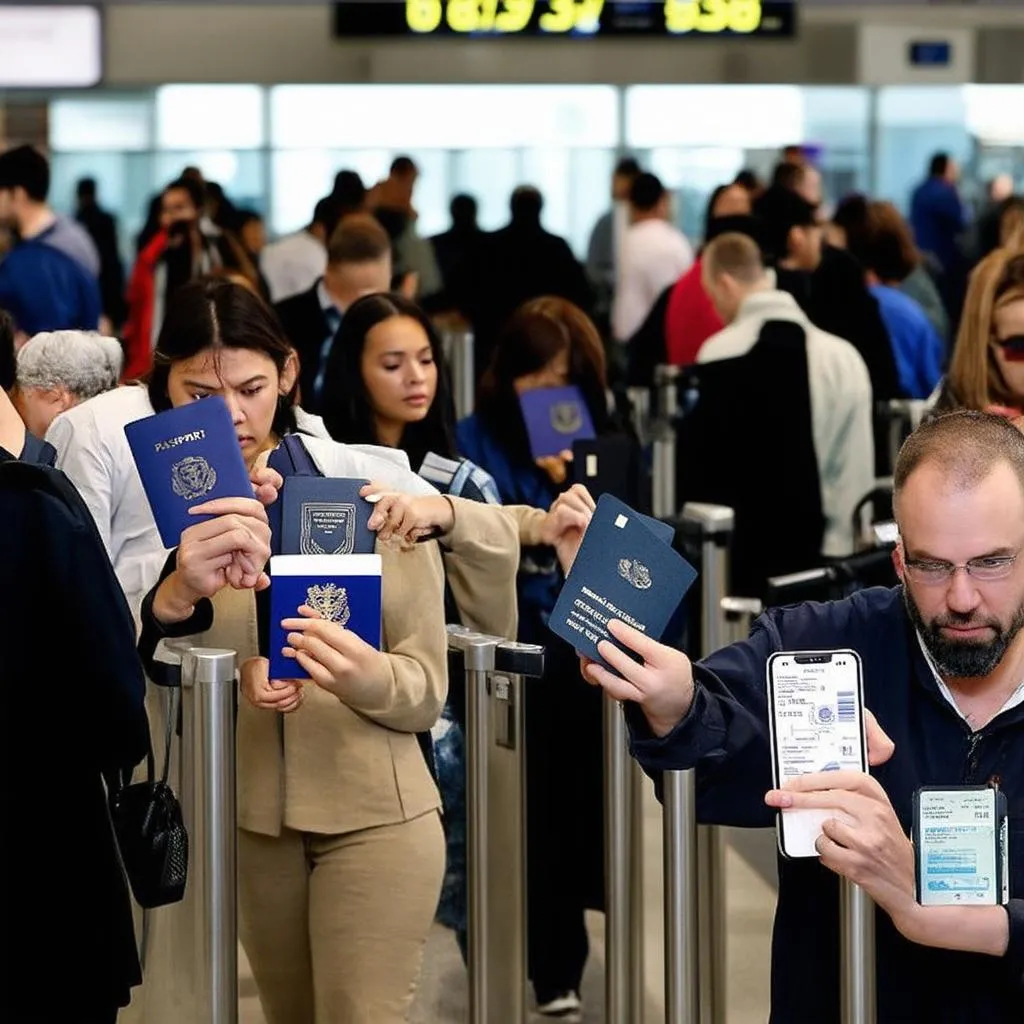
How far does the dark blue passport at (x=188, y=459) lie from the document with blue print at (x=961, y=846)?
1338 millimetres

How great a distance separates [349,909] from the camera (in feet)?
12.1

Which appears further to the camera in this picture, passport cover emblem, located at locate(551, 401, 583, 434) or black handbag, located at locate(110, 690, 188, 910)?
passport cover emblem, located at locate(551, 401, 583, 434)

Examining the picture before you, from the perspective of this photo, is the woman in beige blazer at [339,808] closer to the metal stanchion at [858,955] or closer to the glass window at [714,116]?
the metal stanchion at [858,955]

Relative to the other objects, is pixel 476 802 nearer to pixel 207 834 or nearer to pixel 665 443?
pixel 207 834

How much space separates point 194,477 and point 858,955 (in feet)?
4.19

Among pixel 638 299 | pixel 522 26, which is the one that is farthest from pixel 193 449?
pixel 522 26

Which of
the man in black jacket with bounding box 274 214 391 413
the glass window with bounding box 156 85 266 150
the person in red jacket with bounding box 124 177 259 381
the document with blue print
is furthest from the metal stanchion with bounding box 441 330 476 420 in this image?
the document with blue print

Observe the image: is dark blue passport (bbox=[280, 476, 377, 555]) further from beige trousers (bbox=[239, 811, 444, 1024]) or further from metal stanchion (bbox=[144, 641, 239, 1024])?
beige trousers (bbox=[239, 811, 444, 1024])

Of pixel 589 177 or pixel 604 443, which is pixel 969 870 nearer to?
pixel 604 443

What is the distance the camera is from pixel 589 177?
16.9 m

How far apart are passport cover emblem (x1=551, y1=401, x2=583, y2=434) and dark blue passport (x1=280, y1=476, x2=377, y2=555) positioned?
208 centimetres

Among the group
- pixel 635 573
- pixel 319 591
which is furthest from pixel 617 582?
pixel 319 591

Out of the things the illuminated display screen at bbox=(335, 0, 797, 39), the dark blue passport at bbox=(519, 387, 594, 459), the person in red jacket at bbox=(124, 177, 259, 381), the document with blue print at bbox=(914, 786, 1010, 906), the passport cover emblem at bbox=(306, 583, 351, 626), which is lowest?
the document with blue print at bbox=(914, 786, 1010, 906)

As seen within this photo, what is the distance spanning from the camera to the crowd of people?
2711 millimetres
